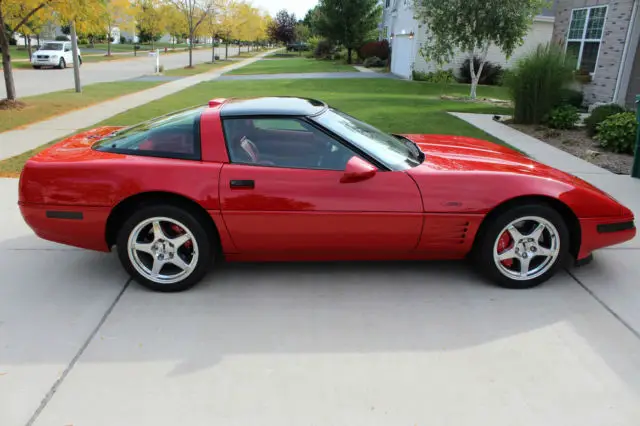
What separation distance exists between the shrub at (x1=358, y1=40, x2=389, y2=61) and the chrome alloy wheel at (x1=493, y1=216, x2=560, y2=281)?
34.8 meters

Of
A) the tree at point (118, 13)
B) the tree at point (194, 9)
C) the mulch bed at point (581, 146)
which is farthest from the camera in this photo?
the tree at point (118, 13)

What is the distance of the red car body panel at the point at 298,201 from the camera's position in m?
3.45

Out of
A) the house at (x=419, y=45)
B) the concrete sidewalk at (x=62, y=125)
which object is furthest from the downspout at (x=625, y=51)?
the concrete sidewalk at (x=62, y=125)

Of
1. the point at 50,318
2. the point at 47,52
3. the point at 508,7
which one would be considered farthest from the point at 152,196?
the point at 47,52

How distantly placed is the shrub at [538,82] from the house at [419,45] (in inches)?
409

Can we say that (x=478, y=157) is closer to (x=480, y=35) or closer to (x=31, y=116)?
(x=31, y=116)

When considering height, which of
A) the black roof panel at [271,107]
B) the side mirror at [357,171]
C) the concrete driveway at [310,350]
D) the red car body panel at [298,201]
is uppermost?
the black roof panel at [271,107]

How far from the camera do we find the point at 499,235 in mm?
3561

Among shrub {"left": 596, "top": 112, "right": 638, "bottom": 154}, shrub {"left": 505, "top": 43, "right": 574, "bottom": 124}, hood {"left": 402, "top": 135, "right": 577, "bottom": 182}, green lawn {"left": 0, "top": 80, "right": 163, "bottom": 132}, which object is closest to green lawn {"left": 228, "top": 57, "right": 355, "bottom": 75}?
green lawn {"left": 0, "top": 80, "right": 163, "bottom": 132}

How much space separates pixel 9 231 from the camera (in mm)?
4695

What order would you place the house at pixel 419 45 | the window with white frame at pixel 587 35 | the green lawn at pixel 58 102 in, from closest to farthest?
1. the green lawn at pixel 58 102
2. the window with white frame at pixel 587 35
3. the house at pixel 419 45

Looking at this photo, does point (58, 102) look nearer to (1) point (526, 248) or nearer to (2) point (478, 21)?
(2) point (478, 21)

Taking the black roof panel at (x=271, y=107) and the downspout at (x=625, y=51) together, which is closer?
the black roof panel at (x=271, y=107)

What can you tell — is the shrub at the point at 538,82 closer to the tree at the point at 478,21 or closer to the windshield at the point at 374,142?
the tree at the point at 478,21
